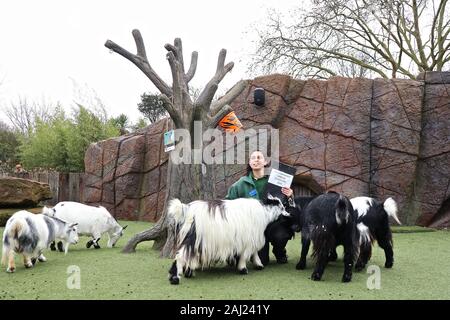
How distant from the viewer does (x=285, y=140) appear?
956cm

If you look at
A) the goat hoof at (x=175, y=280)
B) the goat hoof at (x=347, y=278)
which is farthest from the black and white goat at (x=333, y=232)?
the goat hoof at (x=175, y=280)

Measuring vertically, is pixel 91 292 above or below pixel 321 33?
below

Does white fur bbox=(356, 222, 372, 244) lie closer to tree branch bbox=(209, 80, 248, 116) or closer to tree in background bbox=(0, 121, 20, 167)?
tree branch bbox=(209, 80, 248, 116)

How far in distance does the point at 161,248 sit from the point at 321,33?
37.2ft

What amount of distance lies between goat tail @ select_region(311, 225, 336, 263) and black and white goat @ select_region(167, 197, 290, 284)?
25.4 inches

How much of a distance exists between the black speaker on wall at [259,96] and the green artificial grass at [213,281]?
4.45 m

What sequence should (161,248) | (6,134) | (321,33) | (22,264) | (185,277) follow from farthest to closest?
(6,134)
(321,33)
(161,248)
(22,264)
(185,277)

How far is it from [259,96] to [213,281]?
19.3 feet

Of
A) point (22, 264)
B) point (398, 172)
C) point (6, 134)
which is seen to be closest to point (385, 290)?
point (22, 264)

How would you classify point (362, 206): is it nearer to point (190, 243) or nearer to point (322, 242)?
point (322, 242)

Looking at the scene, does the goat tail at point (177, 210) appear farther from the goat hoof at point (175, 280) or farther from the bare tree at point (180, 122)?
the bare tree at point (180, 122)

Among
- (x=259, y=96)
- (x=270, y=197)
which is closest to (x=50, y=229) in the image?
(x=270, y=197)

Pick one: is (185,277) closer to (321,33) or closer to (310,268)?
(310,268)

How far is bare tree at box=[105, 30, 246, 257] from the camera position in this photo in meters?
5.77
